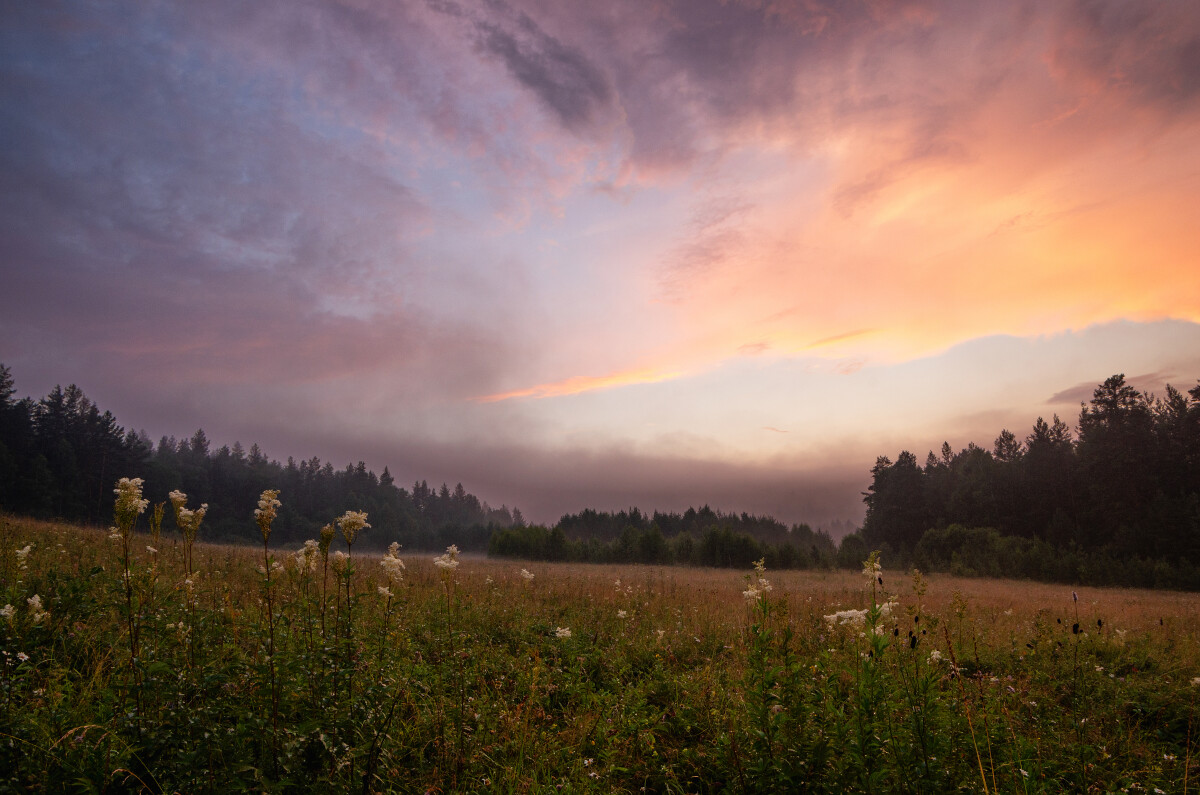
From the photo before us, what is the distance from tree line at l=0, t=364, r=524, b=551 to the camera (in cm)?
5522

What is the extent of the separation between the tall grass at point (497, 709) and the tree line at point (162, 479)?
23.2 m

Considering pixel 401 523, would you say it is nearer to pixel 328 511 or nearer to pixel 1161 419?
pixel 328 511

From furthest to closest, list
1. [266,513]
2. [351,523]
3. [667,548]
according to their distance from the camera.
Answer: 1. [667,548]
2. [351,523]
3. [266,513]

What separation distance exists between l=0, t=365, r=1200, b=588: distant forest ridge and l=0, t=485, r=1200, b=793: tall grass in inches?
1696

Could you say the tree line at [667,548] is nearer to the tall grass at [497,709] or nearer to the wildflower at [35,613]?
the tall grass at [497,709]

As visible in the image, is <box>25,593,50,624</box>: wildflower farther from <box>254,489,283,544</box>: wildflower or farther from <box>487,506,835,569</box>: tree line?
<box>487,506,835,569</box>: tree line

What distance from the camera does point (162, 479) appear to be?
221 ft

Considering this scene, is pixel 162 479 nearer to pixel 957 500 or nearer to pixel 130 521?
pixel 130 521

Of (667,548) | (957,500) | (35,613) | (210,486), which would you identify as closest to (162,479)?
(210,486)

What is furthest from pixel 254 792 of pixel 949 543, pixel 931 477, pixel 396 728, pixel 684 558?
pixel 931 477

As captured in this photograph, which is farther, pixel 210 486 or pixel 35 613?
pixel 210 486

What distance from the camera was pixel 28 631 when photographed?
4.63m

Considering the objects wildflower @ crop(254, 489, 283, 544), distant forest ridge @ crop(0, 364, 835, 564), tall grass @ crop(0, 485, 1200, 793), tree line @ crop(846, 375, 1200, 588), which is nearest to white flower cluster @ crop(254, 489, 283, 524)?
wildflower @ crop(254, 489, 283, 544)

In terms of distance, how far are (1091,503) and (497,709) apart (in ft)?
212
